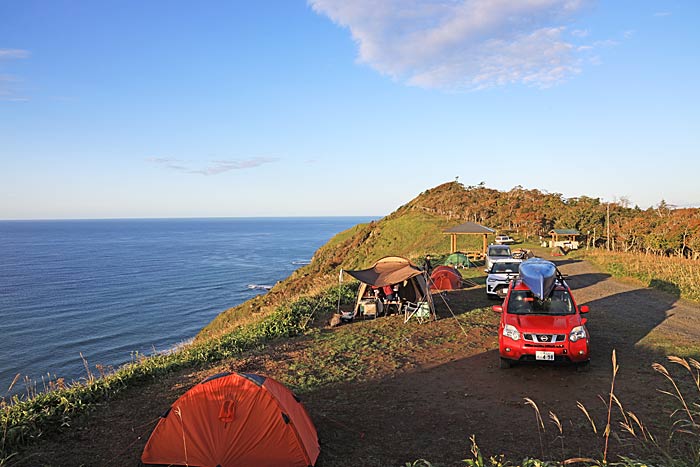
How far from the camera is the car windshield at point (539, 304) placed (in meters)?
9.45

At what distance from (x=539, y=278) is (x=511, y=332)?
1592mm

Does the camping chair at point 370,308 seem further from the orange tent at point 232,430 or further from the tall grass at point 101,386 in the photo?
the orange tent at point 232,430

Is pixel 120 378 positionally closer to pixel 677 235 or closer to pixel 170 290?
pixel 677 235

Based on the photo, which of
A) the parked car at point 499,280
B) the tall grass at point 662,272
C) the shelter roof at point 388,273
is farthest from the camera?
the tall grass at point 662,272

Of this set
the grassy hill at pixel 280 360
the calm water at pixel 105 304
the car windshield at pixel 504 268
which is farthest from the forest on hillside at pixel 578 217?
the calm water at pixel 105 304

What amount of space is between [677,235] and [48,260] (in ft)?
283

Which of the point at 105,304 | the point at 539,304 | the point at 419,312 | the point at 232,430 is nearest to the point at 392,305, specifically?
the point at 419,312

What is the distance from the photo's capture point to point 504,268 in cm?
1756

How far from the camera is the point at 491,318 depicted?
14.0 metres

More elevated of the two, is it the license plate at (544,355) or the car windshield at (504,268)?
the car windshield at (504,268)

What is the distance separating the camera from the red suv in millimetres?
8586

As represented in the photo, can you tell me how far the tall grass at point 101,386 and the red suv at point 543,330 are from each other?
6.12 meters

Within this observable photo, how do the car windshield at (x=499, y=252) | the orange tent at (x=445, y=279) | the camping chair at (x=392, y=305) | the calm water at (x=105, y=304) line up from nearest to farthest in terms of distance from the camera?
the camping chair at (x=392, y=305)
the orange tent at (x=445, y=279)
the car windshield at (x=499, y=252)
the calm water at (x=105, y=304)

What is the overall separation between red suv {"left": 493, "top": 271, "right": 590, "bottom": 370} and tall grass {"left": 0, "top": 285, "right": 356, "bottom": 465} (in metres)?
6.12
